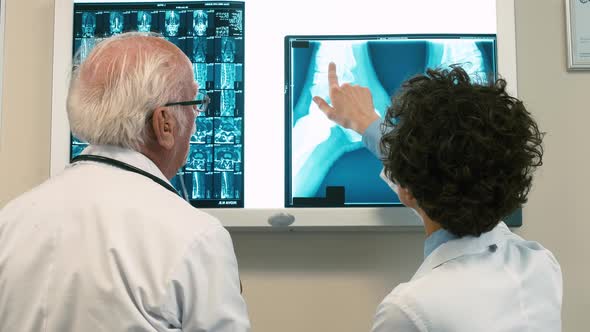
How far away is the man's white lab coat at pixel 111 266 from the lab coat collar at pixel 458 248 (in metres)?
0.32

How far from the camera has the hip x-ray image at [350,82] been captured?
67.2 inches

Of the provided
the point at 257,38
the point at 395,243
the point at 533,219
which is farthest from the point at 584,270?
the point at 257,38

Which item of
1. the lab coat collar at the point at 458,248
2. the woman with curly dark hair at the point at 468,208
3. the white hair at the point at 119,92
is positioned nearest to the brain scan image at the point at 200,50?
the white hair at the point at 119,92

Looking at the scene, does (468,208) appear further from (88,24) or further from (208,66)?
(88,24)

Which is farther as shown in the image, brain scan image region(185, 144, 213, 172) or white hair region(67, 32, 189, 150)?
brain scan image region(185, 144, 213, 172)

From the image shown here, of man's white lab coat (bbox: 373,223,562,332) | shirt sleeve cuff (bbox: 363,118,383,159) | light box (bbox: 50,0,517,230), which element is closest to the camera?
man's white lab coat (bbox: 373,223,562,332)

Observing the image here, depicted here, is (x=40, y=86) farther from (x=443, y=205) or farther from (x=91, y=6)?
(x=443, y=205)

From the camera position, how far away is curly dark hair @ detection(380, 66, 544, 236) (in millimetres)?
987

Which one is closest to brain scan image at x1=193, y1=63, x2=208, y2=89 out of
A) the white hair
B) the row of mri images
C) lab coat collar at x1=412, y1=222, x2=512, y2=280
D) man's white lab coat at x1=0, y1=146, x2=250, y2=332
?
the row of mri images

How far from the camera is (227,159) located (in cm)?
172

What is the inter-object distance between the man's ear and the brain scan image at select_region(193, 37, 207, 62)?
2.06 ft

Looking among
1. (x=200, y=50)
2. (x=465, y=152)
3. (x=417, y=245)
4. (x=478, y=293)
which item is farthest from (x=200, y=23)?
(x=478, y=293)

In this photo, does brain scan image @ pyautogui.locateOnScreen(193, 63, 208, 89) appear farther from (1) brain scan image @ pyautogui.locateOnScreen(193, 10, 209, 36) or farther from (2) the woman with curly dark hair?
(2) the woman with curly dark hair

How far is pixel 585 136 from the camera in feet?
5.82
